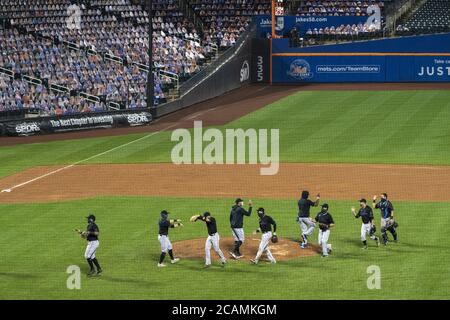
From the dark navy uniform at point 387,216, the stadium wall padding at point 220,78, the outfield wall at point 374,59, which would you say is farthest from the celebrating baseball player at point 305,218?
the outfield wall at point 374,59

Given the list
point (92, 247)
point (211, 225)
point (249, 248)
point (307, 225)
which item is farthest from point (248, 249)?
point (92, 247)

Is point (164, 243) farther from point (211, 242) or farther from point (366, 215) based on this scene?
point (366, 215)

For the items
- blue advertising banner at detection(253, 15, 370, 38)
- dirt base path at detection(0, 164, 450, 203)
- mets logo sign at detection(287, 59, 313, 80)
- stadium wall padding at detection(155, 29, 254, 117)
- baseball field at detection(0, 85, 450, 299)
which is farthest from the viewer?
blue advertising banner at detection(253, 15, 370, 38)

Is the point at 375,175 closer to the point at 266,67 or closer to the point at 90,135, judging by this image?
the point at 90,135

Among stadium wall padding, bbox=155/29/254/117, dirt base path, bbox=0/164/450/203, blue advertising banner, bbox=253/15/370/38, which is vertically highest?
blue advertising banner, bbox=253/15/370/38

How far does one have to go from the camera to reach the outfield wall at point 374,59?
5956cm

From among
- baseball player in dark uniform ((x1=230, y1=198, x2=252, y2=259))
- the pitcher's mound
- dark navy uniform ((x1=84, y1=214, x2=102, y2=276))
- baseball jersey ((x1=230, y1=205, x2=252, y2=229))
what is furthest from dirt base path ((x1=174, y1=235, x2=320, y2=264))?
dark navy uniform ((x1=84, y1=214, x2=102, y2=276))

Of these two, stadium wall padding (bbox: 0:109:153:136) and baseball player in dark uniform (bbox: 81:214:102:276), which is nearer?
baseball player in dark uniform (bbox: 81:214:102:276)

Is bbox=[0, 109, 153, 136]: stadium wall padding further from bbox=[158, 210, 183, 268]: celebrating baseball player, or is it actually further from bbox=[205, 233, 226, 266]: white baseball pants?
bbox=[205, 233, 226, 266]: white baseball pants

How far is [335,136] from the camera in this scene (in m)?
45.0

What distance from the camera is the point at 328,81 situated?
2381 inches

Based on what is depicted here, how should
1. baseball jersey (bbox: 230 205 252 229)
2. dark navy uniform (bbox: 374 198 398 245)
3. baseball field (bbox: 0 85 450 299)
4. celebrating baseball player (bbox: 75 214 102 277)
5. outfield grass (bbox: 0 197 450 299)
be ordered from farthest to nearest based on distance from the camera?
dark navy uniform (bbox: 374 198 398 245) → baseball jersey (bbox: 230 205 252 229) → celebrating baseball player (bbox: 75 214 102 277) → baseball field (bbox: 0 85 450 299) → outfield grass (bbox: 0 197 450 299)

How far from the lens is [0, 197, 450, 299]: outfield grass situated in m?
22.4

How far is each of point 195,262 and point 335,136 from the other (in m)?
21.1
